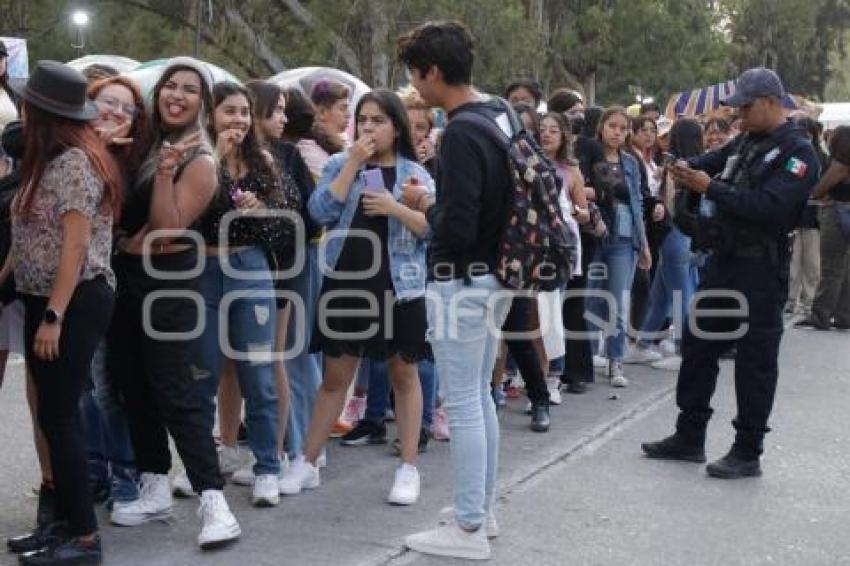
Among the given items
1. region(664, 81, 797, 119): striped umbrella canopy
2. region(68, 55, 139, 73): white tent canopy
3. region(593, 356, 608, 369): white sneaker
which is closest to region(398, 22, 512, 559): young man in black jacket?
region(68, 55, 139, 73): white tent canopy

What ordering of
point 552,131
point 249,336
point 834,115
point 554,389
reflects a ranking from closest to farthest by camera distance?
point 249,336, point 552,131, point 554,389, point 834,115

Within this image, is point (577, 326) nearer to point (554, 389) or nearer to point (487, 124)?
point (554, 389)

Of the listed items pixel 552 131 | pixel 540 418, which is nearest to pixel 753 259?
pixel 540 418

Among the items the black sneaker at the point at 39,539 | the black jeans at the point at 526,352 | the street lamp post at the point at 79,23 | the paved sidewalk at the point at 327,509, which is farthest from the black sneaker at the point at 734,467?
the street lamp post at the point at 79,23

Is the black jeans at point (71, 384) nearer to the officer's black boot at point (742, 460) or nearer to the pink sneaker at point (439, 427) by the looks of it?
A: the pink sneaker at point (439, 427)

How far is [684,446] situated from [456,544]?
2.03 m

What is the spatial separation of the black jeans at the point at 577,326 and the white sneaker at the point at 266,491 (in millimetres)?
3287

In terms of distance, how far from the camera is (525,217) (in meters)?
4.15

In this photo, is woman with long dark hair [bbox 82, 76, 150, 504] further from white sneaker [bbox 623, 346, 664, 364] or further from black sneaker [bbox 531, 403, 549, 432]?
white sneaker [bbox 623, 346, 664, 364]

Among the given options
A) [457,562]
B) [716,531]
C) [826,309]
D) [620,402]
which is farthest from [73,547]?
[826,309]

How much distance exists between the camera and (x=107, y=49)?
30266mm

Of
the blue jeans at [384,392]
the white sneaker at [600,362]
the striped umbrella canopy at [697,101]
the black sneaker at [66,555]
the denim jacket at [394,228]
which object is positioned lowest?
the white sneaker at [600,362]

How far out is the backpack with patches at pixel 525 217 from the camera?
4.14 meters

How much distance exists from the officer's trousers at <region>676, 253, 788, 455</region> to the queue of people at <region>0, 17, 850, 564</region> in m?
0.03
